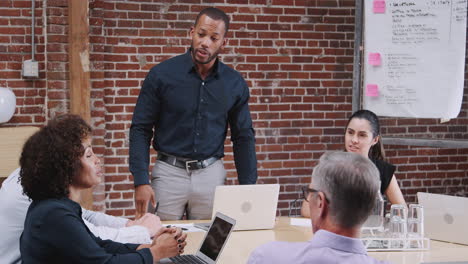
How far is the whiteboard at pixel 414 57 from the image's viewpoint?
4250mm

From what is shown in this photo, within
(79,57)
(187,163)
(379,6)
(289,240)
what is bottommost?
(289,240)

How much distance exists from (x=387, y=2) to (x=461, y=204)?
200 cm

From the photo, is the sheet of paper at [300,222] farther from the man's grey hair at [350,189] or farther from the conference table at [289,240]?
the man's grey hair at [350,189]

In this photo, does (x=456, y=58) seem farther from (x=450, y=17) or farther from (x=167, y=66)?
(x=167, y=66)

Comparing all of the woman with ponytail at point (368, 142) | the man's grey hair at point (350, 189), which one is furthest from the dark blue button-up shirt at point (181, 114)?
the man's grey hair at point (350, 189)

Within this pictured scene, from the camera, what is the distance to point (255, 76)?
17.3 ft

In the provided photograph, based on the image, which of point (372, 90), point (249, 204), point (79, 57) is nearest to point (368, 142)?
point (249, 204)

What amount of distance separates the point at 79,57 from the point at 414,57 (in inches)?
90.8

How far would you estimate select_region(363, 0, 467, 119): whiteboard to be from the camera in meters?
4.25

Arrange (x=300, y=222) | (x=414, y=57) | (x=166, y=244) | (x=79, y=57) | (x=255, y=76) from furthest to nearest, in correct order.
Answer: (x=255, y=76) → (x=79, y=57) → (x=414, y=57) → (x=300, y=222) → (x=166, y=244)

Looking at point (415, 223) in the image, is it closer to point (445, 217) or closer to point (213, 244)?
point (445, 217)

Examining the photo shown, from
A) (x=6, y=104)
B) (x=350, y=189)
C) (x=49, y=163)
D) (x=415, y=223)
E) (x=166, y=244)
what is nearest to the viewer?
(x=350, y=189)

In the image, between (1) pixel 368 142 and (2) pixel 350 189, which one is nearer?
(2) pixel 350 189

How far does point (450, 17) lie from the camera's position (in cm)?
423
